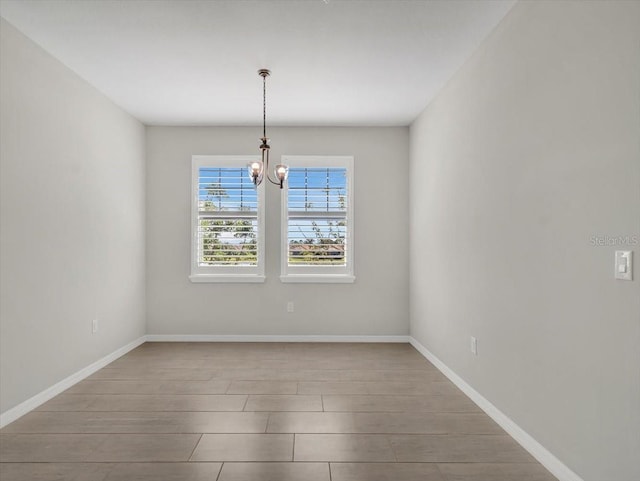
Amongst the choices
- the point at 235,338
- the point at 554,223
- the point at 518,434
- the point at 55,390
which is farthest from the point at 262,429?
the point at 235,338

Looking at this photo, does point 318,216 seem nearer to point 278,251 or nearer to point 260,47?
point 278,251

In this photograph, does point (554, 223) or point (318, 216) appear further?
point (318, 216)

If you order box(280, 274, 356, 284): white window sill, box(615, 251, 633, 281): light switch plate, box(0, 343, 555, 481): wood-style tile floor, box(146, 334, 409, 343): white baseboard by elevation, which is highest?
box(615, 251, 633, 281): light switch plate

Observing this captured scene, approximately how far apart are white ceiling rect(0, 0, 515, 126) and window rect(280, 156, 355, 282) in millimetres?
852

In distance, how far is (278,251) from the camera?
4.83 meters

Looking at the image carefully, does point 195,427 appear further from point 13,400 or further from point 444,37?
point 444,37

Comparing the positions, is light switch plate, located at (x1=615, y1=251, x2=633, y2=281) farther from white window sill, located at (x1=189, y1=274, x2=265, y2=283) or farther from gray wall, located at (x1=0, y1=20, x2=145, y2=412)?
white window sill, located at (x1=189, y1=274, x2=265, y2=283)

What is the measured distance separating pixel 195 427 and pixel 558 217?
2473 mm

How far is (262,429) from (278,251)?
2.54 m

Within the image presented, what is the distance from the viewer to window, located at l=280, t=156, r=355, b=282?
4.86 meters

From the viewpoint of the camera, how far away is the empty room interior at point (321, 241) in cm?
191

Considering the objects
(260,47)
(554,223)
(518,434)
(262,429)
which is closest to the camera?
(554,223)

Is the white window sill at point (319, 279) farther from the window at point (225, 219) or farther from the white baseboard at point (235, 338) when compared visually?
the white baseboard at point (235, 338)

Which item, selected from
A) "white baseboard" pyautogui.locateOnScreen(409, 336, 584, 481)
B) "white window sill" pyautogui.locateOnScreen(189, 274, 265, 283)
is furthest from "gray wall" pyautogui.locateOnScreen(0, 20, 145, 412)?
"white baseboard" pyautogui.locateOnScreen(409, 336, 584, 481)
